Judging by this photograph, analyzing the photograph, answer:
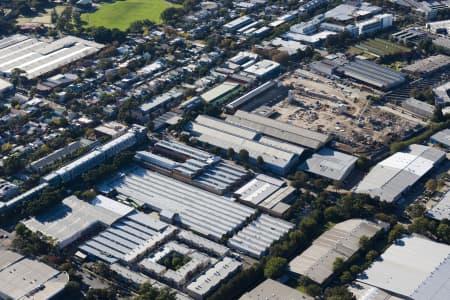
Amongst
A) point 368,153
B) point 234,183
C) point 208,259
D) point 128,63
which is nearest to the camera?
point 208,259

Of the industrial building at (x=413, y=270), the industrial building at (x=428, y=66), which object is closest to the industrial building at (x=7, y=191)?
the industrial building at (x=413, y=270)

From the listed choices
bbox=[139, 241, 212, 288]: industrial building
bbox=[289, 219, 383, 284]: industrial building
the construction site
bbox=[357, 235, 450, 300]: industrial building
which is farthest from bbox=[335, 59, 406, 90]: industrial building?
bbox=[139, 241, 212, 288]: industrial building

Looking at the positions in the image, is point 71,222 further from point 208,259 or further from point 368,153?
point 368,153

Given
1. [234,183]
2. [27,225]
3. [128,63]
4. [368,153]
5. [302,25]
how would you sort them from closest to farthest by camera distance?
[27,225] < [234,183] < [368,153] < [128,63] < [302,25]

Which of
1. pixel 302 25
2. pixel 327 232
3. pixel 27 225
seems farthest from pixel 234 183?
pixel 302 25

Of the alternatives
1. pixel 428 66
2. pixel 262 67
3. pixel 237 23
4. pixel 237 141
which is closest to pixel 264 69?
pixel 262 67

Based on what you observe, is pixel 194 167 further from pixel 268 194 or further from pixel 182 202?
pixel 268 194
